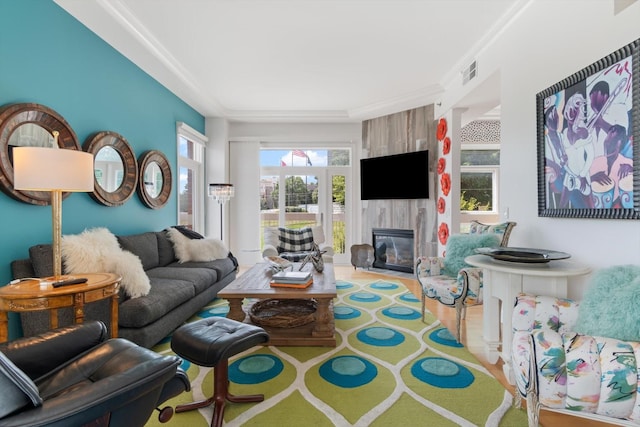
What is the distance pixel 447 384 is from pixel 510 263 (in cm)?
88

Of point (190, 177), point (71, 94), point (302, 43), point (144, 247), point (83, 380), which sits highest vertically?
point (302, 43)

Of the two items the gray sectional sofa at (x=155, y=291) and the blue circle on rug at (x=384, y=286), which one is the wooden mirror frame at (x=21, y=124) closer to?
the gray sectional sofa at (x=155, y=291)

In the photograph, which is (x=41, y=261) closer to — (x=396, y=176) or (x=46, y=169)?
(x=46, y=169)

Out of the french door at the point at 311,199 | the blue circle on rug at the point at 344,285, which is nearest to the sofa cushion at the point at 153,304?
the blue circle on rug at the point at 344,285

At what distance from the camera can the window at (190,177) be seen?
4.80 m

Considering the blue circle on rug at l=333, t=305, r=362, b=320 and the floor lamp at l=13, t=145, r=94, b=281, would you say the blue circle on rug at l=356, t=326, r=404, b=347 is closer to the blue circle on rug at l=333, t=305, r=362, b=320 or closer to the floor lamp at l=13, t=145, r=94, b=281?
the blue circle on rug at l=333, t=305, r=362, b=320

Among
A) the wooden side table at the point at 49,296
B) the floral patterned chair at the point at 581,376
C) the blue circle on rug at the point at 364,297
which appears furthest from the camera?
the blue circle on rug at the point at 364,297

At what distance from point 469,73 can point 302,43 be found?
6.47 ft

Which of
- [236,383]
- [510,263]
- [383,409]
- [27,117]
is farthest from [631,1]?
[27,117]

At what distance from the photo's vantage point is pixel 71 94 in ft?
8.63

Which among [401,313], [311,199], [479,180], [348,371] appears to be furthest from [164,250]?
[479,180]

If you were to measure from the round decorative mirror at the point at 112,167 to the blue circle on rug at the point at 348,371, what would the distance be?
103 inches

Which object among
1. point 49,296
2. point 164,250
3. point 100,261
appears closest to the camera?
point 49,296

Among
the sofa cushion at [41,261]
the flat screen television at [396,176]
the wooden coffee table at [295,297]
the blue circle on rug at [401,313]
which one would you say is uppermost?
the flat screen television at [396,176]
